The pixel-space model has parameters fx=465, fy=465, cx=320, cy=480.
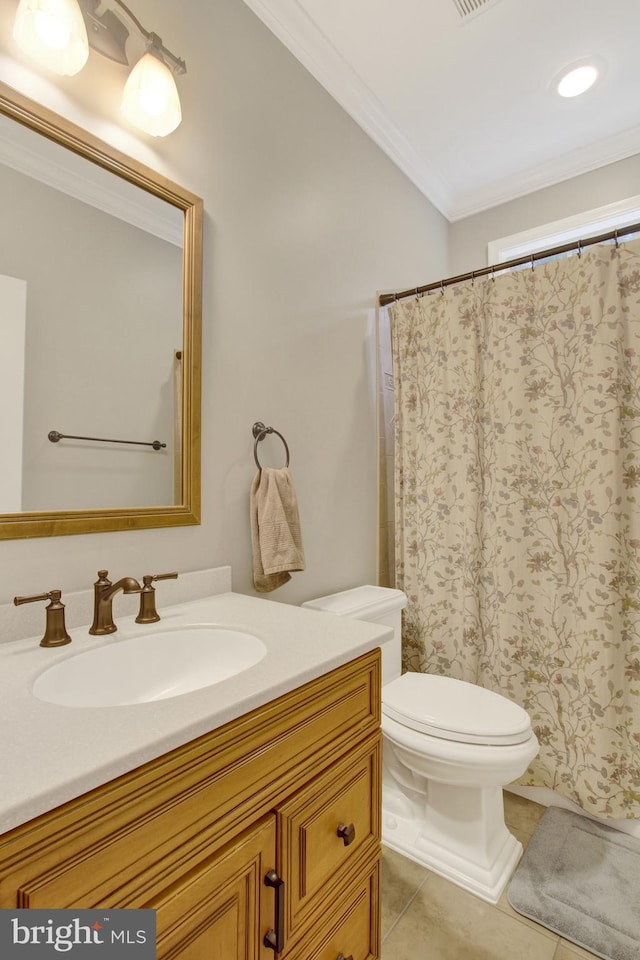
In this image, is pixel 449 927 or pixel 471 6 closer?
pixel 449 927

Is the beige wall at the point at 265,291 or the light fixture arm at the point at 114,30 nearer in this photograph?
the light fixture arm at the point at 114,30

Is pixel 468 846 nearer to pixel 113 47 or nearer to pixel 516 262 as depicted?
pixel 516 262

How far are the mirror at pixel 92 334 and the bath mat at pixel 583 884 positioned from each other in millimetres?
1457

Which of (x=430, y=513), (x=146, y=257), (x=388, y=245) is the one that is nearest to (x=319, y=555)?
(x=430, y=513)

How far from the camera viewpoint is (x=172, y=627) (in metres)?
1.04

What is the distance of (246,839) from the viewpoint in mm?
684

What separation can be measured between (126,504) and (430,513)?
1.28m

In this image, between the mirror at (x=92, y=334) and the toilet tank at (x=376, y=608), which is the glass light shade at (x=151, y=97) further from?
the toilet tank at (x=376, y=608)

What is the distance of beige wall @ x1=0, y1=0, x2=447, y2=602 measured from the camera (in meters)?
1.20

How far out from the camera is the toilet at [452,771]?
1319mm

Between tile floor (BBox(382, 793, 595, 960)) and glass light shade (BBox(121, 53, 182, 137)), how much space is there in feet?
7.17

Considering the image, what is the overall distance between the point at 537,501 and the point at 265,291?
4.08 ft

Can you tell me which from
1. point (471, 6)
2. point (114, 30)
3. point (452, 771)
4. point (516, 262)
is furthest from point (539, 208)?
point (452, 771)

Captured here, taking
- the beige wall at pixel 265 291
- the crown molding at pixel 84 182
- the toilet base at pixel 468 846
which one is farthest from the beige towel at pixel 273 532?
the toilet base at pixel 468 846
